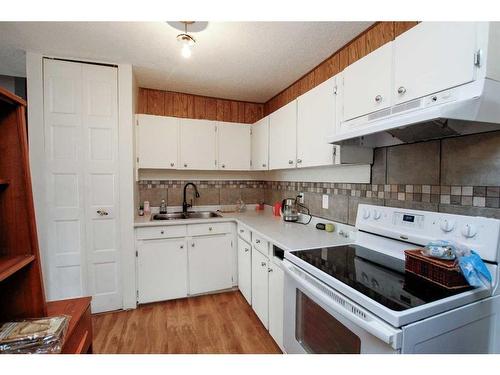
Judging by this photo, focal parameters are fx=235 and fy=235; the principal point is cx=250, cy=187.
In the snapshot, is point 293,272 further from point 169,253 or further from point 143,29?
point 143,29

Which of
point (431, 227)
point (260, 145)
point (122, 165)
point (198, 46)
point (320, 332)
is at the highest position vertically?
point (198, 46)

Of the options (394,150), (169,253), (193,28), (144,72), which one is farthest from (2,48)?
(394,150)

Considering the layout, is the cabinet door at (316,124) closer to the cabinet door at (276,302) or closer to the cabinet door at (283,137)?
the cabinet door at (283,137)

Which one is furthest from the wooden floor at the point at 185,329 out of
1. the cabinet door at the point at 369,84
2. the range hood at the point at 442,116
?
the cabinet door at the point at 369,84

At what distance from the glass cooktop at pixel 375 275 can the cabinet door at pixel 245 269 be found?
3.09ft

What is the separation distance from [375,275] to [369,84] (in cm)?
104

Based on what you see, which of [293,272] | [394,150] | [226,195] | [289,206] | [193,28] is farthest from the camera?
[226,195]

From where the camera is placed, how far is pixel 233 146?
2951 mm

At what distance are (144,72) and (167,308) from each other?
2.37 meters

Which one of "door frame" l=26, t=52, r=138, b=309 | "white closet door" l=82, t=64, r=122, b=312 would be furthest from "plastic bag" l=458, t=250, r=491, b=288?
"white closet door" l=82, t=64, r=122, b=312

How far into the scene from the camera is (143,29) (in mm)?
1669

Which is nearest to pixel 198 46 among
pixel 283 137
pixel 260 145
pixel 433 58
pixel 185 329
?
pixel 283 137

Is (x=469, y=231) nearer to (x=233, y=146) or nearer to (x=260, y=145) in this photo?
(x=260, y=145)

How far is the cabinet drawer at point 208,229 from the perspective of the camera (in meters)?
2.47
